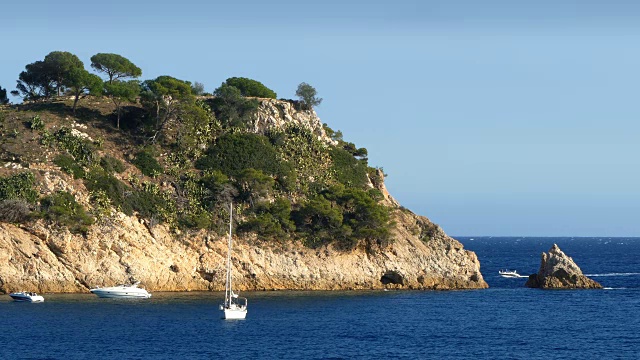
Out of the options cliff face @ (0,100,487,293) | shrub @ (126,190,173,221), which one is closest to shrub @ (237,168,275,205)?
cliff face @ (0,100,487,293)

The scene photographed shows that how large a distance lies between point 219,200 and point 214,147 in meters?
8.99

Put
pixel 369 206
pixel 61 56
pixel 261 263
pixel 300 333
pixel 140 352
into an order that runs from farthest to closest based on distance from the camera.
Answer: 1. pixel 61 56
2. pixel 369 206
3. pixel 261 263
4. pixel 300 333
5. pixel 140 352

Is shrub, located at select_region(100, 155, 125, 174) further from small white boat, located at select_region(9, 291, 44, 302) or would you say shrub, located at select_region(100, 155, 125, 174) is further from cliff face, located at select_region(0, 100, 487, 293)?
small white boat, located at select_region(9, 291, 44, 302)

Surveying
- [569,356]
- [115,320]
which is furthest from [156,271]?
[569,356]

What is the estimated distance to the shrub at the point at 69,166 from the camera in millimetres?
94188

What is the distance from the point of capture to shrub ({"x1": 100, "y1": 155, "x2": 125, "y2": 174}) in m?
98.3

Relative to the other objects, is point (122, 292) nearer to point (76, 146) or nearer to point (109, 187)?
point (109, 187)

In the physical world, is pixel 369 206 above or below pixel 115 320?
above

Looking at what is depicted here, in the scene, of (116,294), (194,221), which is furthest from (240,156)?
(116,294)

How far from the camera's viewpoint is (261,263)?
95.8m

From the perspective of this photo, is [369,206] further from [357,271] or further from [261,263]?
[261,263]

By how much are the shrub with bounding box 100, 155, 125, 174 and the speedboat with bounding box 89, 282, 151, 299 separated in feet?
53.1

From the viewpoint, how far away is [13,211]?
8538cm

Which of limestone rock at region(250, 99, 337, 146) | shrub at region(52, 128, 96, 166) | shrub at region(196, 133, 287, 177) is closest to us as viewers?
shrub at region(52, 128, 96, 166)
